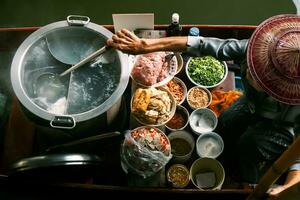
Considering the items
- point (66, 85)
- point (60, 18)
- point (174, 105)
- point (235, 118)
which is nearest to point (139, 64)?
point (174, 105)

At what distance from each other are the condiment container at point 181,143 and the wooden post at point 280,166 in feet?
3.39

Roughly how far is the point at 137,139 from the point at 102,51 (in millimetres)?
908

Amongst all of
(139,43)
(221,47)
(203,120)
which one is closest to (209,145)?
(203,120)

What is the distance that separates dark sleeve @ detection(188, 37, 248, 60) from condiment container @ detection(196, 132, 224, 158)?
106 centimetres

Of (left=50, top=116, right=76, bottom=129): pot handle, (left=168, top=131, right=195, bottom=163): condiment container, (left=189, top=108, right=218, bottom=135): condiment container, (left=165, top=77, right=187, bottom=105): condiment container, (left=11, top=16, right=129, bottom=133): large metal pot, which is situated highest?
(left=11, top=16, right=129, bottom=133): large metal pot

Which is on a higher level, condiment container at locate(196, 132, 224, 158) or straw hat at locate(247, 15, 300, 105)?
straw hat at locate(247, 15, 300, 105)

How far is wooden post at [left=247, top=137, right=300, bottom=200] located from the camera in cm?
199

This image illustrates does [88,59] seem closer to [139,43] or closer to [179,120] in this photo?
[139,43]

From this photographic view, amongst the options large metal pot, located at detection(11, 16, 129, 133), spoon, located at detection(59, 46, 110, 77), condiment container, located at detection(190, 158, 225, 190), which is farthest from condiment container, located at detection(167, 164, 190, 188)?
spoon, located at detection(59, 46, 110, 77)

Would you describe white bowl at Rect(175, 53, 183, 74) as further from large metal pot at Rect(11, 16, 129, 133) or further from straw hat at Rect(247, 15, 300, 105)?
straw hat at Rect(247, 15, 300, 105)

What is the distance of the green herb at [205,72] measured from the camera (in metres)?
Answer: 4.05

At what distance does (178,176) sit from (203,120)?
0.67 m

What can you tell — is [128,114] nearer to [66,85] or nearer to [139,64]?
[139,64]

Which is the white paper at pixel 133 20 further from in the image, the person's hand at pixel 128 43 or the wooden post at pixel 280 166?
the wooden post at pixel 280 166
